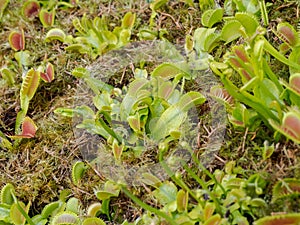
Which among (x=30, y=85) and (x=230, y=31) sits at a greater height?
(x=230, y=31)

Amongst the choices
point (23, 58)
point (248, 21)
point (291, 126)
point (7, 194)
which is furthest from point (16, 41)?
point (291, 126)

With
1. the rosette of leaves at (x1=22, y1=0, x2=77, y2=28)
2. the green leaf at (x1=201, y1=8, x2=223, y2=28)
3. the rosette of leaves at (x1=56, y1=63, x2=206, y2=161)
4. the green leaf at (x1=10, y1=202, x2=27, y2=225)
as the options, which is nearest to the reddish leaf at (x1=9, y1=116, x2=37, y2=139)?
the rosette of leaves at (x1=56, y1=63, x2=206, y2=161)

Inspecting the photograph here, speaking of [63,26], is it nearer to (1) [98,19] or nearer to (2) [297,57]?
(1) [98,19]

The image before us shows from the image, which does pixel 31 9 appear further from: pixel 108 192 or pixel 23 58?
pixel 108 192

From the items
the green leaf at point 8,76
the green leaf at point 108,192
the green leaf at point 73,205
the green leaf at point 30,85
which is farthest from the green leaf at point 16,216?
the green leaf at point 8,76

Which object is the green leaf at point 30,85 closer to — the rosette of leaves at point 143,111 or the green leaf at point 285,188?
the rosette of leaves at point 143,111

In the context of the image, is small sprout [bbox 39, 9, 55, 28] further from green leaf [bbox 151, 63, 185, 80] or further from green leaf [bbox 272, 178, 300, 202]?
green leaf [bbox 272, 178, 300, 202]
